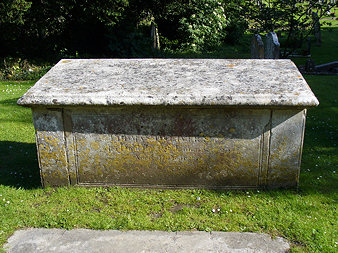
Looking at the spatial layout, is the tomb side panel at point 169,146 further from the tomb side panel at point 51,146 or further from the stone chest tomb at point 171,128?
the tomb side panel at point 51,146

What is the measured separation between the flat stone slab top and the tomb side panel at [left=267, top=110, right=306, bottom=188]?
0.83 meters

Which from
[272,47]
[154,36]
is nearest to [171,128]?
[272,47]

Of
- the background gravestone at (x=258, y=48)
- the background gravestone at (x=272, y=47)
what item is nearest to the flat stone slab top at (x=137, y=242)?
the background gravestone at (x=258, y=48)

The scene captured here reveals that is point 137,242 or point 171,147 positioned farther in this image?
point 171,147

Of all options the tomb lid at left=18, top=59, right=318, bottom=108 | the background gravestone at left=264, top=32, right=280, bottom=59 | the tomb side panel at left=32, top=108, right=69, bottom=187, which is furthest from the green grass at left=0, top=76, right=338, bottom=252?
the background gravestone at left=264, top=32, right=280, bottom=59

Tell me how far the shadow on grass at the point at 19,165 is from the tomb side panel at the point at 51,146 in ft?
0.95

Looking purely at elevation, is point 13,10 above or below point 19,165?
above

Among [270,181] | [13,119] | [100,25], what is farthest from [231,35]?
[270,181]

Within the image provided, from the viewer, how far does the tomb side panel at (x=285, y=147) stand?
3514 millimetres

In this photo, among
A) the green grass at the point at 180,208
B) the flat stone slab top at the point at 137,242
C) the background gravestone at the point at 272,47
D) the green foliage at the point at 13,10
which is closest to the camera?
the flat stone slab top at the point at 137,242

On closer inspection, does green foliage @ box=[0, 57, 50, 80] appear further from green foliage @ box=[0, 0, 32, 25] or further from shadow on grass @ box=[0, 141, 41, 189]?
shadow on grass @ box=[0, 141, 41, 189]

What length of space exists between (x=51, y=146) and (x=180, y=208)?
145cm

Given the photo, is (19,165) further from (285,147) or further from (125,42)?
(125,42)

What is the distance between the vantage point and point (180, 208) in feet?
11.5
